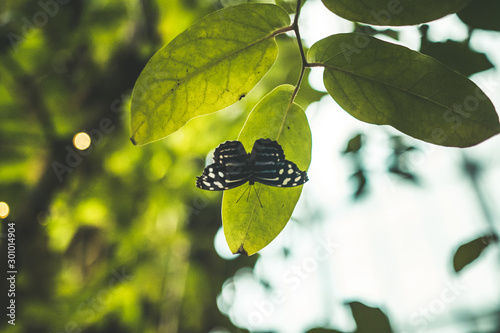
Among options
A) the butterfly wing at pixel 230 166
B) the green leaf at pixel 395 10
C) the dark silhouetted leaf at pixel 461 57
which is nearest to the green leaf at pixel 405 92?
the green leaf at pixel 395 10

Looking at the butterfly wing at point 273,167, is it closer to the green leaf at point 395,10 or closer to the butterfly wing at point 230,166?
the butterfly wing at point 230,166

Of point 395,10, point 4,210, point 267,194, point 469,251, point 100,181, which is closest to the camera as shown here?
point 395,10

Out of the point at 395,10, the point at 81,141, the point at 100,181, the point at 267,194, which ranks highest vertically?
the point at 395,10

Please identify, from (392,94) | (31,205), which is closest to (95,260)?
(31,205)

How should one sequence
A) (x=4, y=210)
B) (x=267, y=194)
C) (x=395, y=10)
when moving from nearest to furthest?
(x=395, y=10) → (x=267, y=194) → (x=4, y=210)

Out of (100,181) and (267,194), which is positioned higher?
(267,194)

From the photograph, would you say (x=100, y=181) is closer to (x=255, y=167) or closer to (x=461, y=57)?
(x=255, y=167)

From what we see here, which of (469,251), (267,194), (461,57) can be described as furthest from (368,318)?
(461,57)
